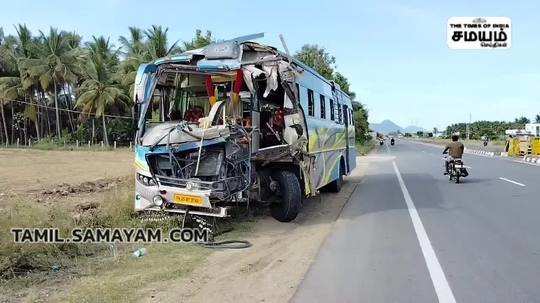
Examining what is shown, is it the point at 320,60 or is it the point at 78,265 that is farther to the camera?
the point at 320,60

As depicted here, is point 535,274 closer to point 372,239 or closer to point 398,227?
point 372,239

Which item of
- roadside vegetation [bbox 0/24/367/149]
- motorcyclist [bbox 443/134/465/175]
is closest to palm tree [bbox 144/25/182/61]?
roadside vegetation [bbox 0/24/367/149]

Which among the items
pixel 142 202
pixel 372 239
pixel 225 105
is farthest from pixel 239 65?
pixel 372 239

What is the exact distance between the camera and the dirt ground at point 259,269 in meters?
5.59

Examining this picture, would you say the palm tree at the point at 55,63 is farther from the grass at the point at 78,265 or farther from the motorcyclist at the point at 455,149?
the grass at the point at 78,265

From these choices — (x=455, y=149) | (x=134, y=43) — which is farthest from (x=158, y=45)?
(x=455, y=149)

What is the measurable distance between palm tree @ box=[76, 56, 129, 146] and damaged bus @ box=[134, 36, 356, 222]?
158 ft

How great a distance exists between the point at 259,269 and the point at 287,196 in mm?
3310

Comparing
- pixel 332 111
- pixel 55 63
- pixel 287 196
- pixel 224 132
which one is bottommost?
pixel 287 196

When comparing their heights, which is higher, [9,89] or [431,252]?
[9,89]

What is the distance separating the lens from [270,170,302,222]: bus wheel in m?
9.92

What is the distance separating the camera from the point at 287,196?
993 centimetres

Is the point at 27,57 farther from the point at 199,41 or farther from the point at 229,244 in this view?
the point at 229,244

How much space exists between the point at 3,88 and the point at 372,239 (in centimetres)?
5817
